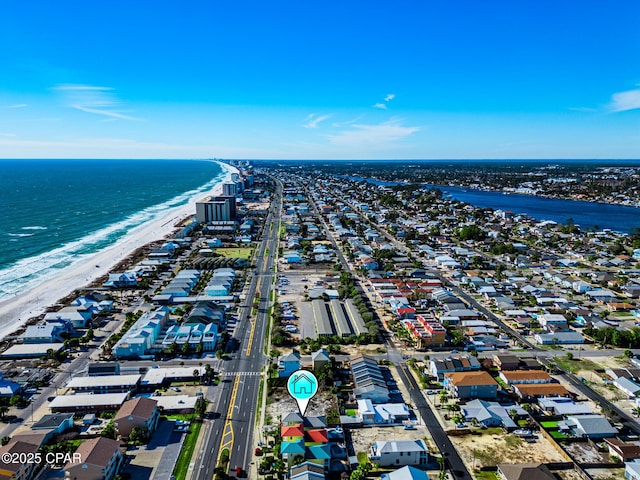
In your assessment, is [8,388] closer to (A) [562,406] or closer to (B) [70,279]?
(B) [70,279]

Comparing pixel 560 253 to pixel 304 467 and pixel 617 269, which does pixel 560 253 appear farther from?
pixel 304 467

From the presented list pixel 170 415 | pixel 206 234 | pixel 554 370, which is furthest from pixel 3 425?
pixel 206 234

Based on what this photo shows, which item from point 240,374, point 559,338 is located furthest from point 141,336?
point 559,338

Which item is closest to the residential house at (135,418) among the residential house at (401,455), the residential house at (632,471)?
the residential house at (401,455)

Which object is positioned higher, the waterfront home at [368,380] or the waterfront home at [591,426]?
the waterfront home at [368,380]

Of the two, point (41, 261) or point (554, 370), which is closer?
point (554, 370)

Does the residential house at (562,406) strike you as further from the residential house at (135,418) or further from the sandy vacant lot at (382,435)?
the residential house at (135,418)

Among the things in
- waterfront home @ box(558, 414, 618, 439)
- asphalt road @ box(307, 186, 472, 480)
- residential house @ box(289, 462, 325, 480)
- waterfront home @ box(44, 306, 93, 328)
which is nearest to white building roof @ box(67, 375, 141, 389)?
waterfront home @ box(44, 306, 93, 328)
